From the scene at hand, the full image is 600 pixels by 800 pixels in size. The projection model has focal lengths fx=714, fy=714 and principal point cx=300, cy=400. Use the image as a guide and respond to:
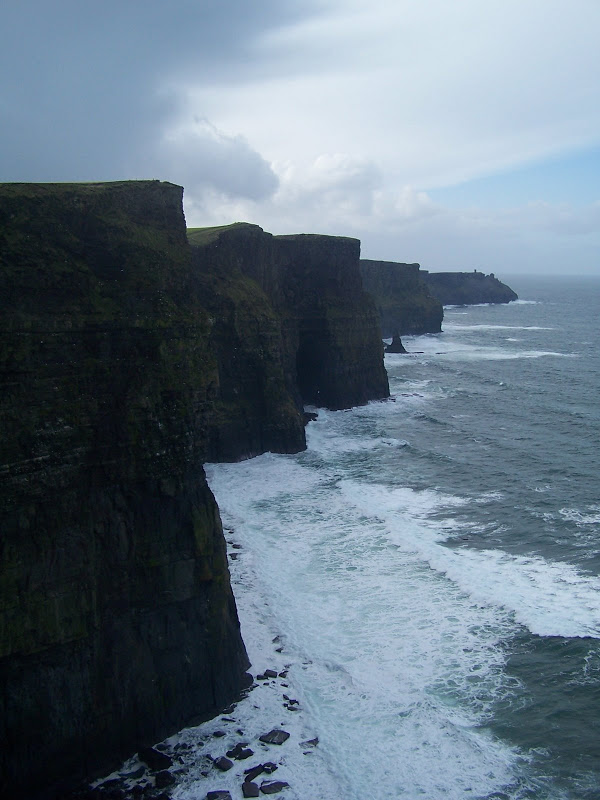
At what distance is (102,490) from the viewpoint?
50.6ft

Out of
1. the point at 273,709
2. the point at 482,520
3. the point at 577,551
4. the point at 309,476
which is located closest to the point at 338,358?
the point at 309,476

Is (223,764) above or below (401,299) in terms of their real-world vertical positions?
below

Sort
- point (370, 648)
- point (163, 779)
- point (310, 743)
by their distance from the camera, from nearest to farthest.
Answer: point (163, 779) < point (310, 743) < point (370, 648)

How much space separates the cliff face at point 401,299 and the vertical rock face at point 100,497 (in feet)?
275

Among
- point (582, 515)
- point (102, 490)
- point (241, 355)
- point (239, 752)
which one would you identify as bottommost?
point (239, 752)

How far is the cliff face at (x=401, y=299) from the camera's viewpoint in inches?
3959

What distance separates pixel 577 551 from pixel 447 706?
430 inches

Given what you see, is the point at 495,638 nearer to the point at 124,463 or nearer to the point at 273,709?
the point at 273,709

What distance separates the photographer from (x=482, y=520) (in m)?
29.0

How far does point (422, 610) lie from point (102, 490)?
10.8 meters

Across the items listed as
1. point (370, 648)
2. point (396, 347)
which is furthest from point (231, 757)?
point (396, 347)

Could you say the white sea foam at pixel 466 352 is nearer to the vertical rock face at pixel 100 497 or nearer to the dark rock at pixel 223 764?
the vertical rock face at pixel 100 497

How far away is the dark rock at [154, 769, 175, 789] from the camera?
14.3 meters

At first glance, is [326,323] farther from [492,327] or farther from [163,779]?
[492,327]
